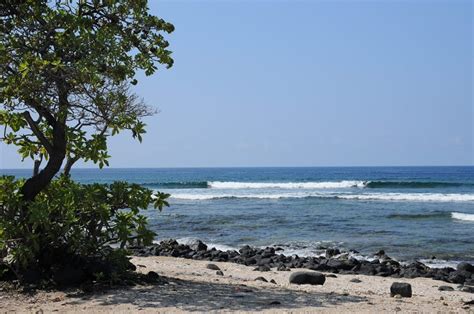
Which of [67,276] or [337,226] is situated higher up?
[67,276]

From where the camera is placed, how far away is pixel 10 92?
8.46 meters

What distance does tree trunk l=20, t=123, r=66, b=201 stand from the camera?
9242mm

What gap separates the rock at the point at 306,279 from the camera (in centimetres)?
1180

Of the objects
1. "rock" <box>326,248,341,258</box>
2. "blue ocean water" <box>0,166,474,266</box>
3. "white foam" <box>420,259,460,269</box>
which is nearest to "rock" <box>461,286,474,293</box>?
"white foam" <box>420,259,460,269</box>

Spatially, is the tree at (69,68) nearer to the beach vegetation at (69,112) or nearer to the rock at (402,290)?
the beach vegetation at (69,112)

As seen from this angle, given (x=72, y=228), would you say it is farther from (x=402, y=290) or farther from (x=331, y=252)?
(x=331, y=252)

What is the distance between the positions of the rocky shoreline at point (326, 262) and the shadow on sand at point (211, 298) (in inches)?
197

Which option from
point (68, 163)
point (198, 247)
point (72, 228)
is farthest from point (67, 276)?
point (198, 247)

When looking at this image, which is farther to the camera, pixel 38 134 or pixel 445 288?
pixel 445 288

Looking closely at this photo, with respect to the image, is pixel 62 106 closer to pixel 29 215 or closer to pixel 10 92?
pixel 10 92

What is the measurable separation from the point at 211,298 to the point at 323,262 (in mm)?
7616

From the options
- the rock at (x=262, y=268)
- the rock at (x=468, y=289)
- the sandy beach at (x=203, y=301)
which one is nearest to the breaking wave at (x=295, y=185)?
the rock at (x=262, y=268)

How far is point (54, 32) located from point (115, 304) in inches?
158

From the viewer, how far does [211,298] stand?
8.27 metres
